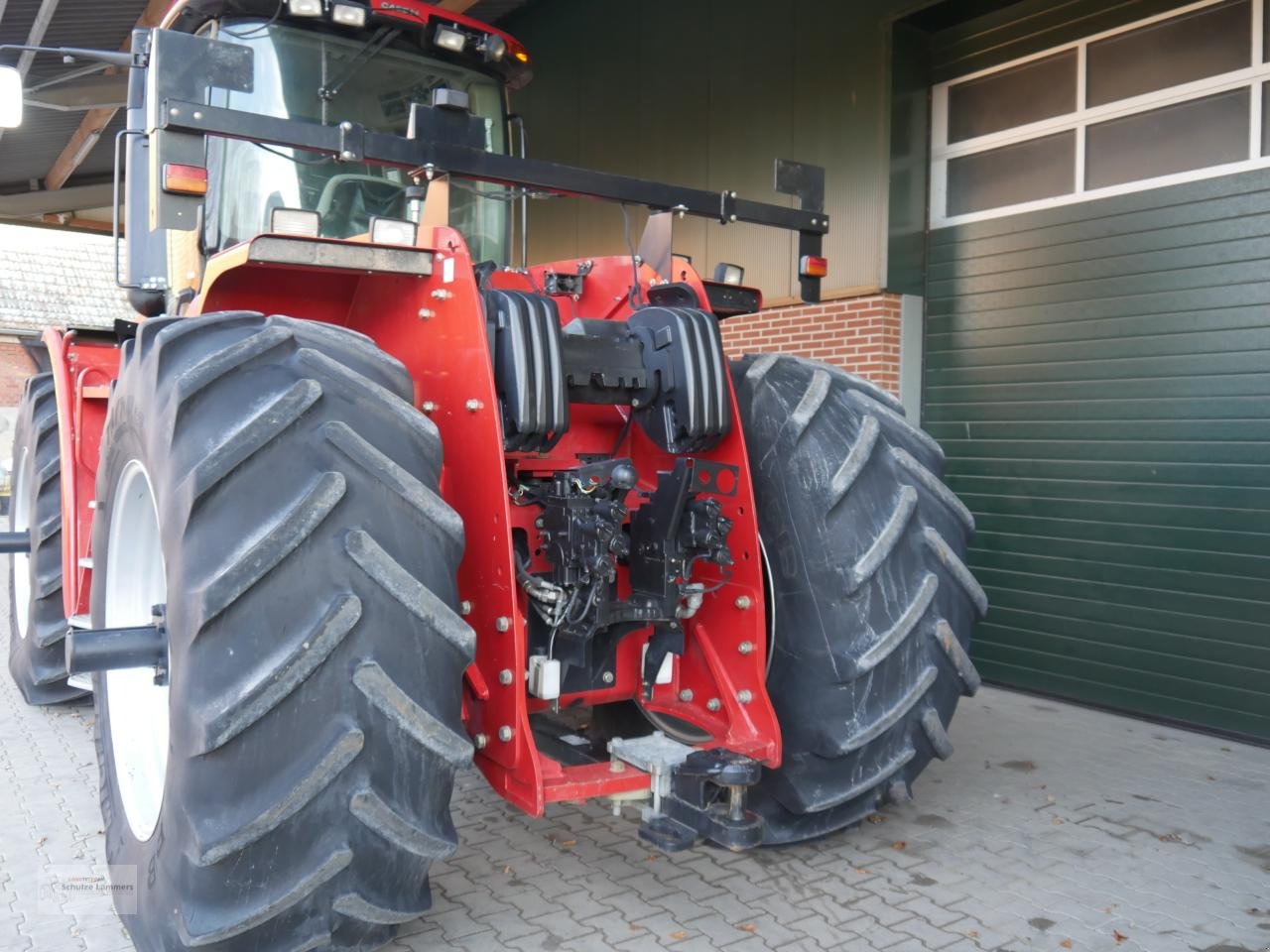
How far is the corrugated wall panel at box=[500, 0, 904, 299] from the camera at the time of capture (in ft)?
22.5

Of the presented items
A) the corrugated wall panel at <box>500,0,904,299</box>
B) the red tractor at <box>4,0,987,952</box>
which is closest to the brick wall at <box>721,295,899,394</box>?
the corrugated wall panel at <box>500,0,904,299</box>

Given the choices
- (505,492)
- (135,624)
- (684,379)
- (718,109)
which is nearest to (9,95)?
(135,624)

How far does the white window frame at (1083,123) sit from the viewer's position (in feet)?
17.3

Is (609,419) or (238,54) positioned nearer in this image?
(238,54)

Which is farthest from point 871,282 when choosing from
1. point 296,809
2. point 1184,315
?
point 296,809

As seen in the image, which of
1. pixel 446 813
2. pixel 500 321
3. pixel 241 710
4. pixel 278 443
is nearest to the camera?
pixel 241 710

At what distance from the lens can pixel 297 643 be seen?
2209 millimetres

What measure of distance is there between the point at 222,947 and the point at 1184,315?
524cm

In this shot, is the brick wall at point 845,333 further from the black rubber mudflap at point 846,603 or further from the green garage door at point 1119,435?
the black rubber mudflap at point 846,603

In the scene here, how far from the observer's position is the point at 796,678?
3250mm

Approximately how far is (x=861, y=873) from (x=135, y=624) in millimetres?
2471

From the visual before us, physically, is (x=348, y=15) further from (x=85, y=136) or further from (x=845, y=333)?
(x=85, y=136)

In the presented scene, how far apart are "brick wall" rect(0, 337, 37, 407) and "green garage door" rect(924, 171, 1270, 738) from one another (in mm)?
20202

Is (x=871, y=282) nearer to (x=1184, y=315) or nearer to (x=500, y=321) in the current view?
(x=1184, y=315)
